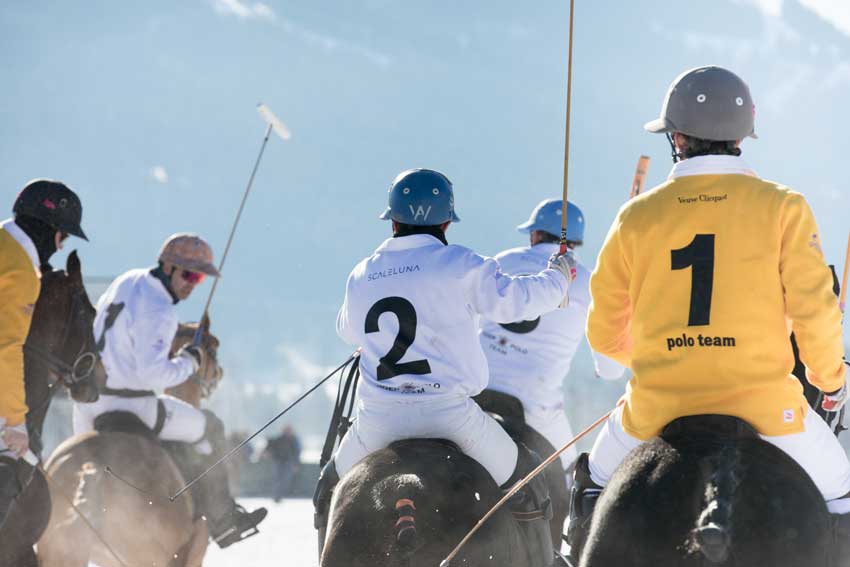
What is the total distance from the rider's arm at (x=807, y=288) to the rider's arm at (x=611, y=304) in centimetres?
69

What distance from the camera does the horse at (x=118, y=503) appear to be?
924cm

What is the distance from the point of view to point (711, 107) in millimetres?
5246

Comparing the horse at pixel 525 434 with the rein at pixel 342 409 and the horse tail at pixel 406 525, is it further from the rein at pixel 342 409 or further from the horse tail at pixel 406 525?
the horse tail at pixel 406 525

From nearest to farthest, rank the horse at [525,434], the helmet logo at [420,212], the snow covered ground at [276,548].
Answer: the helmet logo at [420,212]
the horse at [525,434]
the snow covered ground at [276,548]

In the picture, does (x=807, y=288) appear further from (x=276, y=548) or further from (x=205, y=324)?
(x=276, y=548)

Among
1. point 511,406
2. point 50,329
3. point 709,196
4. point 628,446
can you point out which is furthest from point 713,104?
point 50,329

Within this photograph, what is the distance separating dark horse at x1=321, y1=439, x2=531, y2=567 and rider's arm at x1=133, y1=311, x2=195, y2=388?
451 cm

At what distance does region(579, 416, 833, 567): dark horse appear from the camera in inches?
172

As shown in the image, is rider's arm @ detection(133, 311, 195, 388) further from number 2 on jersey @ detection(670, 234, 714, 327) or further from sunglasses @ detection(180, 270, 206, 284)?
number 2 on jersey @ detection(670, 234, 714, 327)

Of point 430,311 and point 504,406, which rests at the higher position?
point 430,311

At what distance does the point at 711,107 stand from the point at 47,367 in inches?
195

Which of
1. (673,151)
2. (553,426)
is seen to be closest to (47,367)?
(553,426)

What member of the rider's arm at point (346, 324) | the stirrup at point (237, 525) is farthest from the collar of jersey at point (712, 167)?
the stirrup at point (237, 525)

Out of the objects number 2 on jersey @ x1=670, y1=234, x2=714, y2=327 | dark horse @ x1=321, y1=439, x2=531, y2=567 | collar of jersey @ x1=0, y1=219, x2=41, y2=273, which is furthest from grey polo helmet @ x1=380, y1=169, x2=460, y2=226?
collar of jersey @ x1=0, y1=219, x2=41, y2=273
